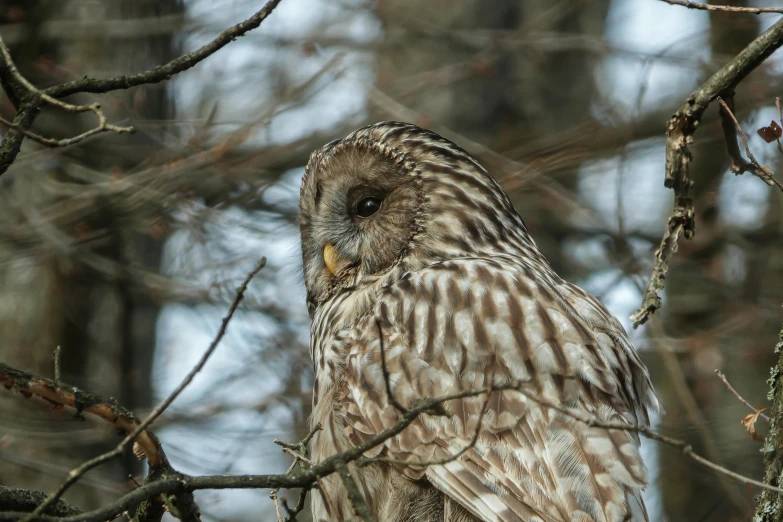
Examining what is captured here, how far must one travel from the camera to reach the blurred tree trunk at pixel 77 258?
6406 mm

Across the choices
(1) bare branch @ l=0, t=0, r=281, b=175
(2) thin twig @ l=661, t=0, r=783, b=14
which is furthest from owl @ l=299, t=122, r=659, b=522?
(2) thin twig @ l=661, t=0, r=783, b=14

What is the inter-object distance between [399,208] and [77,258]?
3.29m

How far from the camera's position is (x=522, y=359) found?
3252 millimetres

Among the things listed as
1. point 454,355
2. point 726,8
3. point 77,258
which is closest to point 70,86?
point 454,355

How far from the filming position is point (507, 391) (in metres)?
3.18

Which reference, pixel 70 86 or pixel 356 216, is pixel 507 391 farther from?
pixel 70 86

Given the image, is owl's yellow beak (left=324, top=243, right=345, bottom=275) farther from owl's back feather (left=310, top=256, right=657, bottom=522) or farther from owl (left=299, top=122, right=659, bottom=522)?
owl's back feather (left=310, top=256, right=657, bottom=522)

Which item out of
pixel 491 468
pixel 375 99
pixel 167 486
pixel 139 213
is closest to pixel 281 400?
pixel 139 213

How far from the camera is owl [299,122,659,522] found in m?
3.04

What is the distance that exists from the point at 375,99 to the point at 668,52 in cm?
252

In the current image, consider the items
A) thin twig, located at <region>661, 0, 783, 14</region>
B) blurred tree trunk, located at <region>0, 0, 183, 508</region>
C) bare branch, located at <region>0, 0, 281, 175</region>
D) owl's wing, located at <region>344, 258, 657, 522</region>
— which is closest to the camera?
bare branch, located at <region>0, 0, 281, 175</region>

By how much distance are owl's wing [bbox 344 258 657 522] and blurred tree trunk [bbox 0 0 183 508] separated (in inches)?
134

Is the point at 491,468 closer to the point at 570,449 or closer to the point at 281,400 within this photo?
the point at 570,449

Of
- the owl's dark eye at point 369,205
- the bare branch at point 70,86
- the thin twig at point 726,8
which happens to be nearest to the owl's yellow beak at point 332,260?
the owl's dark eye at point 369,205
